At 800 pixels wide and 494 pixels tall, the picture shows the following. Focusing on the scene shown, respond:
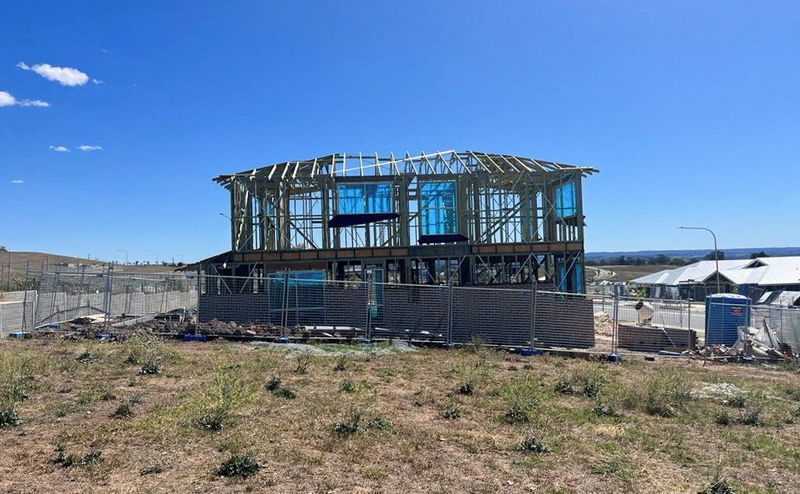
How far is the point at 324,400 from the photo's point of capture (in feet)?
30.1

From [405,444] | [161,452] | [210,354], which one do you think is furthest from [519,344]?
[161,452]

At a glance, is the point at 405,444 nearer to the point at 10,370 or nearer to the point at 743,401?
the point at 743,401

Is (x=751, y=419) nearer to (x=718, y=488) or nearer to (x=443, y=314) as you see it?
(x=718, y=488)

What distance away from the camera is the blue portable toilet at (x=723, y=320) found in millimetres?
18547

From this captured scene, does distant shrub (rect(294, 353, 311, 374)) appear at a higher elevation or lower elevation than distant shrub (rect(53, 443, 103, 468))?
higher

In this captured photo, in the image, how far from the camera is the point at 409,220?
92.7 ft

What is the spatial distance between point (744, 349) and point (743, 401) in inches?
337

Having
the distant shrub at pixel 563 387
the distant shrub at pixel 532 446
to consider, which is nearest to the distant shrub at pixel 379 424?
the distant shrub at pixel 532 446

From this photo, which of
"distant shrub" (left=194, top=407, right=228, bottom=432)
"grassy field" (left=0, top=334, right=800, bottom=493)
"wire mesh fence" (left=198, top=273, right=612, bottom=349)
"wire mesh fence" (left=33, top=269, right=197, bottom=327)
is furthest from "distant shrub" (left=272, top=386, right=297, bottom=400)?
"wire mesh fence" (left=33, top=269, right=197, bottom=327)

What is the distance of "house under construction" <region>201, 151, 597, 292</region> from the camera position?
27.5m

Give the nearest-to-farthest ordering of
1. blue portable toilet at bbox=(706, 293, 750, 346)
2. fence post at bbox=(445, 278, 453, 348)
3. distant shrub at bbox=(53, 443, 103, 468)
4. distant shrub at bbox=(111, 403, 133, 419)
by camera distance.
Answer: distant shrub at bbox=(53, 443, 103, 468) → distant shrub at bbox=(111, 403, 133, 419) → fence post at bbox=(445, 278, 453, 348) → blue portable toilet at bbox=(706, 293, 750, 346)

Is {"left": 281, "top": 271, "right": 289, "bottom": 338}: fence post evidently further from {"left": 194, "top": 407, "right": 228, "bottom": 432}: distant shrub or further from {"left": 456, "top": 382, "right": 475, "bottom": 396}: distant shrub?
{"left": 194, "top": 407, "right": 228, "bottom": 432}: distant shrub

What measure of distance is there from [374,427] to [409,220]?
21.0m

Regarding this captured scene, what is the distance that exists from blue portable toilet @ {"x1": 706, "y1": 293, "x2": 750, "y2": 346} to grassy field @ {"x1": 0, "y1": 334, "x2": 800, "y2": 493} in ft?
20.1
